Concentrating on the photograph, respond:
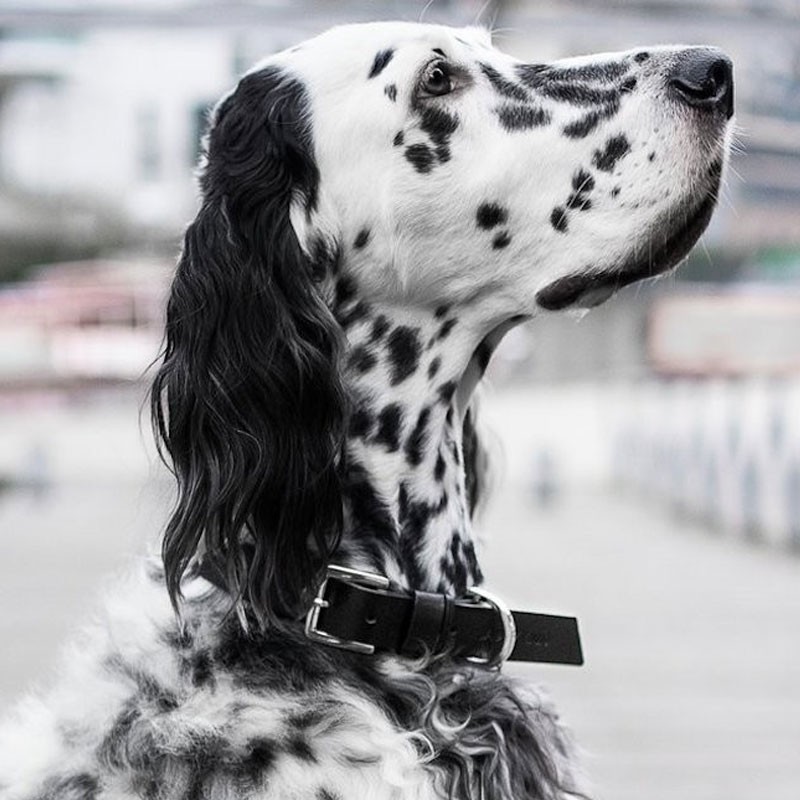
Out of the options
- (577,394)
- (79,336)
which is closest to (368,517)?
(79,336)

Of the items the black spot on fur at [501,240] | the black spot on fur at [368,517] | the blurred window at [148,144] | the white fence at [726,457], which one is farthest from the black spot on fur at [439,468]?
the blurred window at [148,144]

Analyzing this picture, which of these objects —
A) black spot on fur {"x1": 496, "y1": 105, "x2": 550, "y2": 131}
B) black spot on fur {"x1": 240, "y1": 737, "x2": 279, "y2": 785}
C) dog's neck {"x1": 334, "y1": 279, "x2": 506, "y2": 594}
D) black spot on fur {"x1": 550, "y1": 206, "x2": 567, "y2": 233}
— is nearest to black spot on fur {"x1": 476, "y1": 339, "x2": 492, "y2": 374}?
dog's neck {"x1": 334, "y1": 279, "x2": 506, "y2": 594}

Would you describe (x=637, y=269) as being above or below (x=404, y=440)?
above

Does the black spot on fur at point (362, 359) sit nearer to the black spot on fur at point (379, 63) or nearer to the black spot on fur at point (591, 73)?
the black spot on fur at point (379, 63)

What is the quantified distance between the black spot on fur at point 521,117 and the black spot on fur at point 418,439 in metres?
0.48

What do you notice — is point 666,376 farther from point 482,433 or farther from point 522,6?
point 482,433

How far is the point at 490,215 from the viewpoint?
2324mm

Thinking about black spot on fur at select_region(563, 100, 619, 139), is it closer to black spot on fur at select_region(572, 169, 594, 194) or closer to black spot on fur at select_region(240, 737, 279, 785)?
black spot on fur at select_region(572, 169, 594, 194)

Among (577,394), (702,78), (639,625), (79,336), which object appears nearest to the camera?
(702,78)

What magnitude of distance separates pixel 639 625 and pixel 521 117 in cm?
618

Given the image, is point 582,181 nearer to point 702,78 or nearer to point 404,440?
point 702,78

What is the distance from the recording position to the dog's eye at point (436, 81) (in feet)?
7.66

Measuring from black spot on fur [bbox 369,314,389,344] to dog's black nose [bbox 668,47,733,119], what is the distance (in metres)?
0.58

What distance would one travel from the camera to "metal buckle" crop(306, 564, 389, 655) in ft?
7.08
